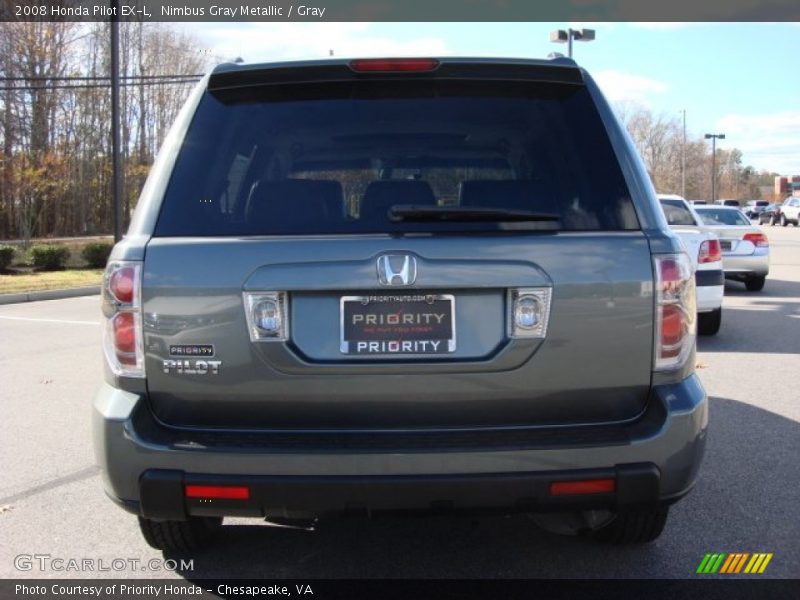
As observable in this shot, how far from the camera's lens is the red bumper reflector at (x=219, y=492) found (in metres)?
2.55

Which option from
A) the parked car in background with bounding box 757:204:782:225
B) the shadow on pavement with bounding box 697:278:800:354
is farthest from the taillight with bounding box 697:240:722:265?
the parked car in background with bounding box 757:204:782:225

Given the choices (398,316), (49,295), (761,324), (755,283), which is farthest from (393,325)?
(49,295)

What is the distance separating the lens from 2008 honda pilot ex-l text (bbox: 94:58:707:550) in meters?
2.55

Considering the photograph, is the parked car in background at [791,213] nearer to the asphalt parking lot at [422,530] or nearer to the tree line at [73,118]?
the tree line at [73,118]

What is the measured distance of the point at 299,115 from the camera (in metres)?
3.03

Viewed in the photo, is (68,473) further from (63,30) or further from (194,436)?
(63,30)

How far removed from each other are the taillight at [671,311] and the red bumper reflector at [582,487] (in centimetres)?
43

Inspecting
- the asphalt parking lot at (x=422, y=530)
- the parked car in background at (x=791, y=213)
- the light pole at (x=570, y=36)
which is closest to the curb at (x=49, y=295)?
the asphalt parking lot at (x=422, y=530)

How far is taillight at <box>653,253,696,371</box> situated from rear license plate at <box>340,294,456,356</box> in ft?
2.31

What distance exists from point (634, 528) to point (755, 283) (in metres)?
12.8

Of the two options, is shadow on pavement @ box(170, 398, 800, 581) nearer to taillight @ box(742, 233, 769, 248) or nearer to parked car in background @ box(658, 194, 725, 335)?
parked car in background @ box(658, 194, 725, 335)

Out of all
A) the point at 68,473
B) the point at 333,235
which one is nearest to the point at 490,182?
the point at 333,235

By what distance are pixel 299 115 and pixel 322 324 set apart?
2.95 feet

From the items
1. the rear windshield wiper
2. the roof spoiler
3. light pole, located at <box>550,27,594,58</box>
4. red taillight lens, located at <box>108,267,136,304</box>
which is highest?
light pole, located at <box>550,27,594,58</box>
